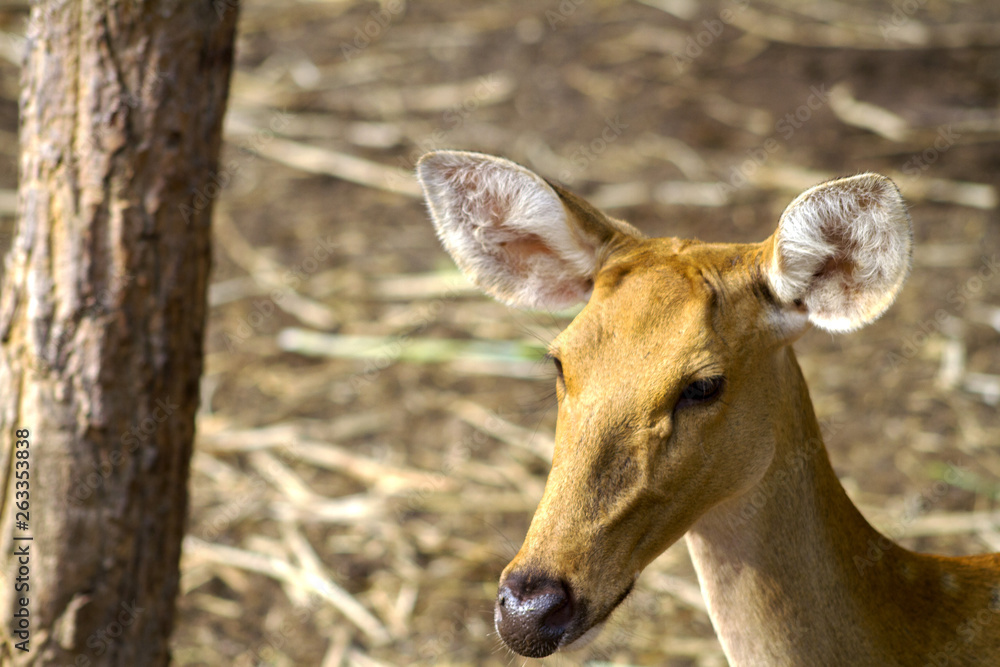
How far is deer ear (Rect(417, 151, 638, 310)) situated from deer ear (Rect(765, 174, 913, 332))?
55cm

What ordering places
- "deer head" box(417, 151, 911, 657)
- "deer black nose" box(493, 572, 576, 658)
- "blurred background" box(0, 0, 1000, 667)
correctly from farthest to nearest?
1. "blurred background" box(0, 0, 1000, 667)
2. "deer head" box(417, 151, 911, 657)
3. "deer black nose" box(493, 572, 576, 658)

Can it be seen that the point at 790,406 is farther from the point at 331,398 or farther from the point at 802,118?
the point at 802,118

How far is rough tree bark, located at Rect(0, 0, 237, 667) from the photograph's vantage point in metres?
3.03

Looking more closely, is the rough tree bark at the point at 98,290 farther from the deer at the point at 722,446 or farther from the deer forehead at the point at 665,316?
the deer forehead at the point at 665,316

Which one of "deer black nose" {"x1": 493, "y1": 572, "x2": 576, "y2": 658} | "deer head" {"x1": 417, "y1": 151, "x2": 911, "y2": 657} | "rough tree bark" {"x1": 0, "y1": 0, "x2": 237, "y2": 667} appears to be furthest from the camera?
"rough tree bark" {"x1": 0, "y1": 0, "x2": 237, "y2": 667}

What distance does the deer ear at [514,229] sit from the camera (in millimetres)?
2648

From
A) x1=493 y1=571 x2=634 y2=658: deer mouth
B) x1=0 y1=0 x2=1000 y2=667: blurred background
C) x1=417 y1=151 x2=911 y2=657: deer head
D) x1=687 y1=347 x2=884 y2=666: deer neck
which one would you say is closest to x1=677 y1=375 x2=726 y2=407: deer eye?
x1=417 y1=151 x2=911 y2=657: deer head

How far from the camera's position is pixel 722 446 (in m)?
2.36

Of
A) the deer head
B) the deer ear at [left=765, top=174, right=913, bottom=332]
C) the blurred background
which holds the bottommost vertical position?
the blurred background

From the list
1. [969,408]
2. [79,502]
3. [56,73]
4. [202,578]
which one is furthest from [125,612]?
[969,408]

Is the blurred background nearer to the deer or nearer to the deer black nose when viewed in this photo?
the deer

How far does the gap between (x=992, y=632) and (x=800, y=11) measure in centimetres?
758

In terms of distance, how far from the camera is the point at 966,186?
691 cm

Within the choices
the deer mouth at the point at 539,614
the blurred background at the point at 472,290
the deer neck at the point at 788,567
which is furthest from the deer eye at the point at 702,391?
the blurred background at the point at 472,290
